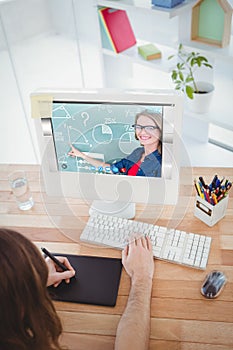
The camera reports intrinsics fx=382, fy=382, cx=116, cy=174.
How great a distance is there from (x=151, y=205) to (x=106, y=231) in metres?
0.21

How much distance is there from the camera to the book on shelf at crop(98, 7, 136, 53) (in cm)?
228

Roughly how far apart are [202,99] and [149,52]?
43 centimetres

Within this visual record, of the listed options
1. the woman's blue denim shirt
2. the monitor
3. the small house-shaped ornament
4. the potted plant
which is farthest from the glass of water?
the small house-shaped ornament

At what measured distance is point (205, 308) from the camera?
1.05 metres

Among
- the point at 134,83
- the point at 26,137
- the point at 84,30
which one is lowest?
the point at 26,137

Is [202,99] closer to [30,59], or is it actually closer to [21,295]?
[30,59]

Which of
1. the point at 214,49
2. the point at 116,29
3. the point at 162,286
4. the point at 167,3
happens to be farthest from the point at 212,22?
the point at 162,286

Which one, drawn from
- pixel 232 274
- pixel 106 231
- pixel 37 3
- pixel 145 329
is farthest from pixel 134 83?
pixel 145 329

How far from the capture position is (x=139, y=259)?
46.3 inches

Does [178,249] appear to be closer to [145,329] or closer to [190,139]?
[145,329]

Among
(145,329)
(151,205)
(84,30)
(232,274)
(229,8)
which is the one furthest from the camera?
(84,30)

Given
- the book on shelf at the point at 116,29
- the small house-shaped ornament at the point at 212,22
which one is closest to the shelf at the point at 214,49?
the small house-shaped ornament at the point at 212,22

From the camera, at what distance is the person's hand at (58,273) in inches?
44.5

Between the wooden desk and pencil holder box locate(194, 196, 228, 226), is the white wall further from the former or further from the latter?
pencil holder box locate(194, 196, 228, 226)
